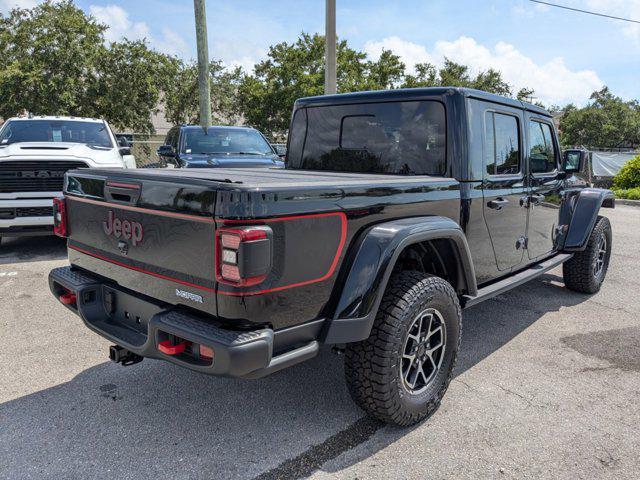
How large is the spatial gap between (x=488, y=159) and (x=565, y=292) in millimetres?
2761

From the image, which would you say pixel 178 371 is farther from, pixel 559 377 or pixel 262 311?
pixel 559 377

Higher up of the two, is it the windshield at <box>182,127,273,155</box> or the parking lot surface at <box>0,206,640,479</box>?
→ the windshield at <box>182,127,273,155</box>

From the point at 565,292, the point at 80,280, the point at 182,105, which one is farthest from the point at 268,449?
the point at 182,105

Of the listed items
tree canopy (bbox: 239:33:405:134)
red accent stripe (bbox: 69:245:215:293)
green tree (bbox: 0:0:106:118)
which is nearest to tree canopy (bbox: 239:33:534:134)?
tree canopy (bbox: 239:33:405:134)

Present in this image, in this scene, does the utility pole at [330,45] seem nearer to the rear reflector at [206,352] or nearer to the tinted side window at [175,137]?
the tinted side window at [175,137]

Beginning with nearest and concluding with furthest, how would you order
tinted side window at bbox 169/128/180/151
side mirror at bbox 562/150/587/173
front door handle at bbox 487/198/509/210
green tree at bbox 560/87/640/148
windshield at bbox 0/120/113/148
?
front door handle at bbox 487/198/509/210
side mirror at bbox 562/150/587/173
windshield at bbox 0/120/113/148
tinted side window at bbox 169/128/180/151
green tree at bbox 560/87/640/148

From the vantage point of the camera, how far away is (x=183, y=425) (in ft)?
9.36

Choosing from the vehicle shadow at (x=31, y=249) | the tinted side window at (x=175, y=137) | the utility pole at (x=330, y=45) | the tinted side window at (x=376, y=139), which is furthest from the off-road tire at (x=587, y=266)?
the tinted side window at (x=175, y=137)

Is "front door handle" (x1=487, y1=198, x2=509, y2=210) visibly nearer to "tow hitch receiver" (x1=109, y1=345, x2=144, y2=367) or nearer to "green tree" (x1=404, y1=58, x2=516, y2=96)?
"tow hitch receiver" (x1=109, y1=345, x2=144, y2=367)

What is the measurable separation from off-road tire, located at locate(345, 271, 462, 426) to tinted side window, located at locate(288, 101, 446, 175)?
96cm

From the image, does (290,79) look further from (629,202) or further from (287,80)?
(629,202)

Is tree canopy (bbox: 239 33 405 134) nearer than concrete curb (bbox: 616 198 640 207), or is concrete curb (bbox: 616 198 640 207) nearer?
concrete curb (bbox: 616 198 640 207)

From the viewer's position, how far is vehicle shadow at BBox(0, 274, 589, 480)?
2492mm

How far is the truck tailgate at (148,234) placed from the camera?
221 centimetres
